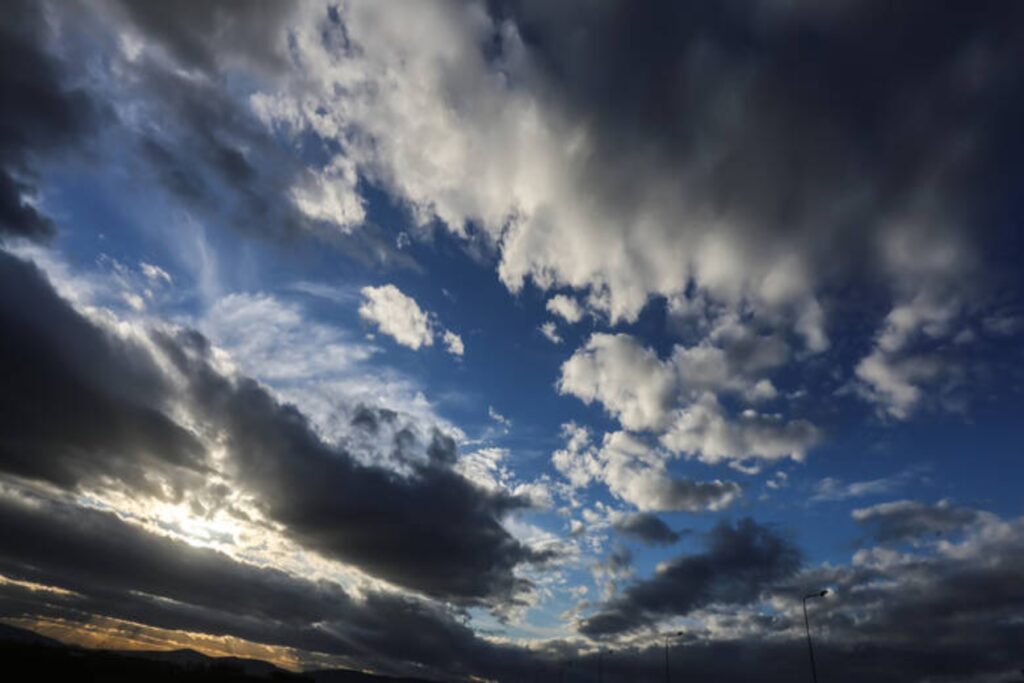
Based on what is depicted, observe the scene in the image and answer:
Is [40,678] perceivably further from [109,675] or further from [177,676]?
Answer: [177,676]

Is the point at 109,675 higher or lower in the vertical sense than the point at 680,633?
lower

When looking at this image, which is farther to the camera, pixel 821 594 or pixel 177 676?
pixel 177 676

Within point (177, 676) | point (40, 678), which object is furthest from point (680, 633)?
point (177, 676)

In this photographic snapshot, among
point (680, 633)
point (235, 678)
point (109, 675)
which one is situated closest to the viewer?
point (680, 633)

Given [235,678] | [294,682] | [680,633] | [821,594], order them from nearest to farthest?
[821,594] → [680,633] → [235,678] → [294,682]

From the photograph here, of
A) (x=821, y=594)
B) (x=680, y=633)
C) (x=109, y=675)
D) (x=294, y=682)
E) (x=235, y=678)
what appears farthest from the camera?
(x=294, y=682)

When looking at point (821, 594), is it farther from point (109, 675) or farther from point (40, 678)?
point (109, 675)

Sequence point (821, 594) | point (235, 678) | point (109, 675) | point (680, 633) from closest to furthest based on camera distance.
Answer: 1. point (821, 594)
2. point (680, 633)
3. point (109, 675)
4. point (235, 678)

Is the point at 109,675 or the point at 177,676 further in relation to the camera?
the point at 177,676

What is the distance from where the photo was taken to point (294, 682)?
198625mm

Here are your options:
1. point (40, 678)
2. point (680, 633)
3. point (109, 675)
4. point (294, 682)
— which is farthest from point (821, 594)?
point (294, 682)

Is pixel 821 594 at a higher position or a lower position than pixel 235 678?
higher

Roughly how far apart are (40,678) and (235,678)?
70.1 m

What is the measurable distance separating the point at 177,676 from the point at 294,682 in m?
41.5
